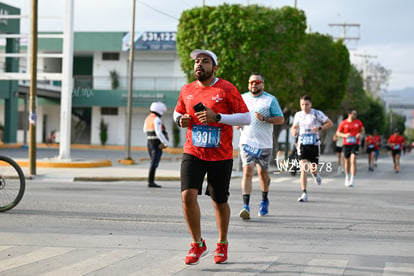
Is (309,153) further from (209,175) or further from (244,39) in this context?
(244,39)

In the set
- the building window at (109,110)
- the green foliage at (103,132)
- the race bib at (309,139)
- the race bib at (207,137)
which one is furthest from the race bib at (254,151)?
the building window at (109,110)

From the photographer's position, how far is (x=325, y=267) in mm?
5977

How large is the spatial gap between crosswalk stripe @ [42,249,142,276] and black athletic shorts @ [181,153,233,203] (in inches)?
36.0

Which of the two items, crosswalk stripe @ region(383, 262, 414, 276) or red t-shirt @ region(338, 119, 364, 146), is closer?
crosswalk stripe @ region(383, 262, 414, 276)

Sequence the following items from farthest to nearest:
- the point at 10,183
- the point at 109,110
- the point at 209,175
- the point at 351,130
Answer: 1. the point at 109,110
2. the point at 351,130
3. the point at 10,183
4. the point at 209,175

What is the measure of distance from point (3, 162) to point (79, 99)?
1569 inches

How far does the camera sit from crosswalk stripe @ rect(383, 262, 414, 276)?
578cm

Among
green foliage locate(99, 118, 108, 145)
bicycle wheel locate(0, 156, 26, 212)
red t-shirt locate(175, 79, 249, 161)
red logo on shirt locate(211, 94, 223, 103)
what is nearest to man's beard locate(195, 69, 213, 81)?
red t-shirt locate(175, 79, 249, 161)

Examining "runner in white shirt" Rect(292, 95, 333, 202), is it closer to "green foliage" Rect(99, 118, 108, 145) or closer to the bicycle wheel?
the bicycle wheel

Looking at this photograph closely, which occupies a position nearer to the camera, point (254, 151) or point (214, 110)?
point (214, 110)

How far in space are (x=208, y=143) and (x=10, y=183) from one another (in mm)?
4403

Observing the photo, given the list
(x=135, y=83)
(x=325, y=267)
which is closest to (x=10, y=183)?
(x=325, y=267)

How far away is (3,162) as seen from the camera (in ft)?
31.0

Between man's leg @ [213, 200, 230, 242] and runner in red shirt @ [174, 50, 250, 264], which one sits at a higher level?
runner in red shirt @ [174, 50, 250, 264]
